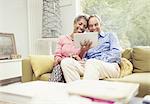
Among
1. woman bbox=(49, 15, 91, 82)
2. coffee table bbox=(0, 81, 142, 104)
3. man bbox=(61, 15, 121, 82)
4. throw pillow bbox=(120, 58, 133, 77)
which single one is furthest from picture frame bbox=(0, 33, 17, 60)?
coffee table bbox=(0, 81, 142, 104)

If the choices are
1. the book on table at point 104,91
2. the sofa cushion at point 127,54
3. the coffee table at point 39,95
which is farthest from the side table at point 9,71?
the book on table at point 104,91

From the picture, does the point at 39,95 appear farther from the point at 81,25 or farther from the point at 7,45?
the point at 7,45

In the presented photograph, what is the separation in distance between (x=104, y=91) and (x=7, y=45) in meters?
2.61

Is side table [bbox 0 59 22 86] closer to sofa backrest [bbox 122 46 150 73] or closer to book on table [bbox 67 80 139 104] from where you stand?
sofa backrest [bbox 122 46 150 73]

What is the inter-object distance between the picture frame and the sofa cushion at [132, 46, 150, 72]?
180 cm

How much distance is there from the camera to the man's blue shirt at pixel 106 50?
207 centimetres

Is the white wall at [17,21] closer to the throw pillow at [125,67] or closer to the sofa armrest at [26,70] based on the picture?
the sofa armrest at [26,70]

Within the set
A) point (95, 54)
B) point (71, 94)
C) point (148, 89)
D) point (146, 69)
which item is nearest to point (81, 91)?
point (71, 94)

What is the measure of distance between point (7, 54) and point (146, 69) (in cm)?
196

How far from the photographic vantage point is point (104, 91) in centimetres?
89

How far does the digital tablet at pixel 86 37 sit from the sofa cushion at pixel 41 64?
34cm

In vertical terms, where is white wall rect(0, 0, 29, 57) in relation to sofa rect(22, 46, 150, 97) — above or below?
above

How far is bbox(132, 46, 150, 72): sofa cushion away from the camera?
219 centimetres

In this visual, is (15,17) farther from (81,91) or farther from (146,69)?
(81,91)
